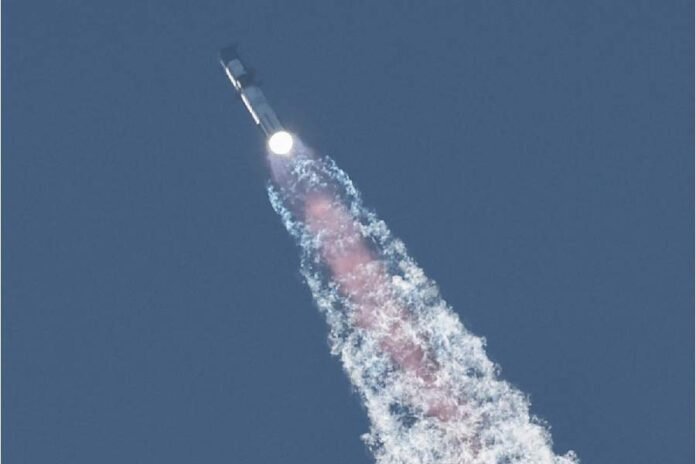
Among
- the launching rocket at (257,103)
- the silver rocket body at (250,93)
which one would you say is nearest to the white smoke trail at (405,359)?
the launching rocket at (257,103)

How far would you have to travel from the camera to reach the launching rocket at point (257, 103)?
12012cm

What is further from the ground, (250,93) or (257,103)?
(250,93)

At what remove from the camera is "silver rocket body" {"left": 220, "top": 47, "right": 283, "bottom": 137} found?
394ft

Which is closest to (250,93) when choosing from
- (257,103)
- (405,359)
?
(257,103)

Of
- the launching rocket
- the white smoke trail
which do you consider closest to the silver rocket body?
the launching rocket

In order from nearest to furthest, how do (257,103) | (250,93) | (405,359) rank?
(405,359), (257,103), (250,93)

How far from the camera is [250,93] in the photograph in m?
121

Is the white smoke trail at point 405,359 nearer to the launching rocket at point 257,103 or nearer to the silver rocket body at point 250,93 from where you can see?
the launching rocket at point 257,103

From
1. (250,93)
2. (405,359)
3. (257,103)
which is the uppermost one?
(250,93)

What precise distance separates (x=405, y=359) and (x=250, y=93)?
2552 centimetres

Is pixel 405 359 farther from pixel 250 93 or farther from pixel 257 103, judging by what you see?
pixel 250 93

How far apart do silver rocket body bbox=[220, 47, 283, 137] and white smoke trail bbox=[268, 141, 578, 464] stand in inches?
178

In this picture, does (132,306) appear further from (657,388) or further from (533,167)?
(657,388)

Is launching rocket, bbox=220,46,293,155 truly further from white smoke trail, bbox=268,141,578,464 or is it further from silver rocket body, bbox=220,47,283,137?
white smoke trail, bbox=268,141,578,464
